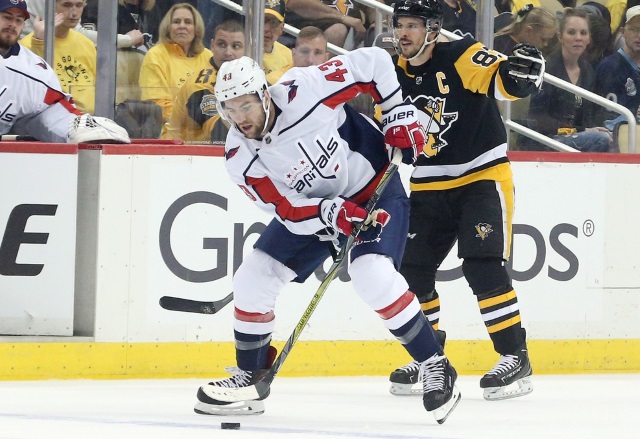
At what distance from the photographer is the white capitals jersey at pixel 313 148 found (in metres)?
3.68

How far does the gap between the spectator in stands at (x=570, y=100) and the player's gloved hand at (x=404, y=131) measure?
1906 mm

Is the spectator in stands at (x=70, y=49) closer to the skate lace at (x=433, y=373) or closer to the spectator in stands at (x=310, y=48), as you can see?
the spectator in stands at (x=310, y=48)

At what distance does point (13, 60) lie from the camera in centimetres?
520

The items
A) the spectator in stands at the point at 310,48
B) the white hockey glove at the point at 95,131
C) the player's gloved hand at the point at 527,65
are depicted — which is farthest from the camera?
the spectator in stands at the point at 310,48

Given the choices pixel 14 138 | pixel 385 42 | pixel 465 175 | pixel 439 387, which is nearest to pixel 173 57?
pixel 14 138

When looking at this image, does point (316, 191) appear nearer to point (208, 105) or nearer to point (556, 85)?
point (208, 105)

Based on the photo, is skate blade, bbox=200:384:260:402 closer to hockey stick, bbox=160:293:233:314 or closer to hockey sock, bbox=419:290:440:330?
hockey stick, bbox=160:293:233:314

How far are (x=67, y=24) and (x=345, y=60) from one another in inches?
79.4

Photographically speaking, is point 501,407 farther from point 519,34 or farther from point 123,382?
point 519,34

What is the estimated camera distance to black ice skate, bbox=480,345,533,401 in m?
4.36

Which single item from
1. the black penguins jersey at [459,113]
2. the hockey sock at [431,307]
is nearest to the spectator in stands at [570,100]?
the black penguins jersey at [459,113]

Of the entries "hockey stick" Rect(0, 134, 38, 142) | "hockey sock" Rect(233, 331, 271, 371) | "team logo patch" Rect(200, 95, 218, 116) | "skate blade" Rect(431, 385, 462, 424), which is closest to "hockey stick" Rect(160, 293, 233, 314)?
"hockey sock" Rect(233, 331, 271, 371)

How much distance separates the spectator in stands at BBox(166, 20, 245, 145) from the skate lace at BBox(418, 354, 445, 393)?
75.5 inches

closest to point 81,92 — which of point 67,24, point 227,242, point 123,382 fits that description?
point 67,24
